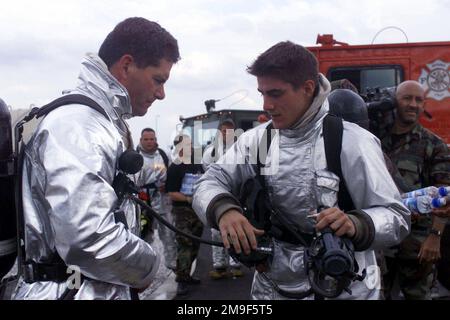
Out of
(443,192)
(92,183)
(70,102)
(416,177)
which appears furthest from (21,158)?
(416,177)

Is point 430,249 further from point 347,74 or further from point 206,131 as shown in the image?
point 206,131

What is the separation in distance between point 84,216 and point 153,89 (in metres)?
0.73

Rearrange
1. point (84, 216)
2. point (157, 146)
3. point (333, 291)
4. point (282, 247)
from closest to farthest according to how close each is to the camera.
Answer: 1. point (84, 216)
2. point (333, 291)
3. point (282, 247)
4. point (157, 146)

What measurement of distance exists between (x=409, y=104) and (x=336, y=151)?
1836 mm

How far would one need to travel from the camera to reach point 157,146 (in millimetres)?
7668

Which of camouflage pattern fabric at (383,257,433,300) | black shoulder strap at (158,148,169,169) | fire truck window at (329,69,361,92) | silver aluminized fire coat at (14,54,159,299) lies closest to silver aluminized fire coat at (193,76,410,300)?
silver aluminized fire coat at (14,54,159,299)

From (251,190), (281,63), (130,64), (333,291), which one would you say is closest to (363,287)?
(333,291)

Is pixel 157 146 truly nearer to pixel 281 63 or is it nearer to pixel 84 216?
pixel 281 63

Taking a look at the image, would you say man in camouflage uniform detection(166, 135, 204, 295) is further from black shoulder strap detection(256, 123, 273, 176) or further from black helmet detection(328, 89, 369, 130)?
black shoulder strap detection(256, 123, 273, 176)

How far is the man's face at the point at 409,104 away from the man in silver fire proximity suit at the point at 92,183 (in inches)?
88.6

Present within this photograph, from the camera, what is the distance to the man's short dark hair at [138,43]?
200cm

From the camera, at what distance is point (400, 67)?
5.99 m

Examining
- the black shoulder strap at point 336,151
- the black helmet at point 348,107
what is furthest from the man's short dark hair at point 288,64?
the black helmet at point 348,107

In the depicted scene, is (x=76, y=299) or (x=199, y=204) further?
(x=199, y=204)
